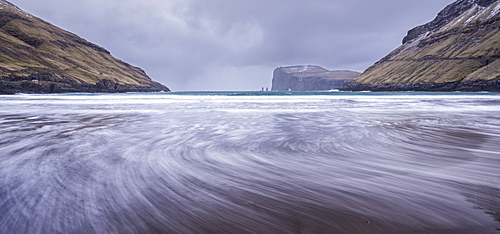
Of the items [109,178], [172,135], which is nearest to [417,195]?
[109,178]

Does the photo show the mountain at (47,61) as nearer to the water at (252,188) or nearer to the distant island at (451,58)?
the water at (252,188)

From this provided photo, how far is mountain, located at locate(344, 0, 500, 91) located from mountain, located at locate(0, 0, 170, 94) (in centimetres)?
12825

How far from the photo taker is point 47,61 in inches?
4279

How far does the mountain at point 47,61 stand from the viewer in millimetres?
77812

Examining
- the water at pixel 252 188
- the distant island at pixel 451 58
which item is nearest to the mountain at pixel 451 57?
the distant island at pixel 451 58

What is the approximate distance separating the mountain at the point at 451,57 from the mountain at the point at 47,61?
128254 mm

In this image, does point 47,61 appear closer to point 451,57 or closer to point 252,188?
point 252,188

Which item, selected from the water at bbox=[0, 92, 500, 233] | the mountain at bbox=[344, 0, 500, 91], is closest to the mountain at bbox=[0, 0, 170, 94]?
the water at bbox=[0, 92, 500, 233]

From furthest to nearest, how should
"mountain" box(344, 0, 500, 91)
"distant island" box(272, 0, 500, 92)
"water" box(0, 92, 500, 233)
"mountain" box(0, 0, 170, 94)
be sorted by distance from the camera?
"mountain" box(344, 0, 500, 91), "distant island" box(272, 0, 500, 92), "mountain" box(0, 0, 170, 94), "water" box(0, 92, 500, 233)

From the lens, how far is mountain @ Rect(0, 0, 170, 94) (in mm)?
77812

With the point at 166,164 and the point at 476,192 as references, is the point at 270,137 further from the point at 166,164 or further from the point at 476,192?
the point at 476,192

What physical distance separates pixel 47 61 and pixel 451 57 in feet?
584

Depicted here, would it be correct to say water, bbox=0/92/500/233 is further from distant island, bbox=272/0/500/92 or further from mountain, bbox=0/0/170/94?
distant island, bbox=272/0/500/92

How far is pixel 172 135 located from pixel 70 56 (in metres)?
157
